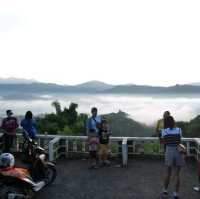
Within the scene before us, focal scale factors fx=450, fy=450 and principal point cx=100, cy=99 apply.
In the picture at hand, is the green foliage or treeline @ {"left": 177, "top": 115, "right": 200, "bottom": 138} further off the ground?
the green foliage

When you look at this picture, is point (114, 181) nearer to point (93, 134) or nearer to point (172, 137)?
point (93, 134)

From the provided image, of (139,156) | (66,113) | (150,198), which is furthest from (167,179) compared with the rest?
(66,113)

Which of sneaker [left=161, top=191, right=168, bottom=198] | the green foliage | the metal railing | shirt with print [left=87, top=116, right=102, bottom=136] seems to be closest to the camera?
sneaker [left=161, top=191, right=168, bottom=198]

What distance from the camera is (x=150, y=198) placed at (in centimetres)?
991

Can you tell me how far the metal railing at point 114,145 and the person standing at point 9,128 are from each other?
1.16m

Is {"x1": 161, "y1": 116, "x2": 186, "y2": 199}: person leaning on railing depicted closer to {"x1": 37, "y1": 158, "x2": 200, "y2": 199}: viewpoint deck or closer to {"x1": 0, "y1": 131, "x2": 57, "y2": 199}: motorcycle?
{"x1": 37, "y1": 158, "x2": 200, "y2": 199}: viewpoint deck

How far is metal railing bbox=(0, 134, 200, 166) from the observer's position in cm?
1402

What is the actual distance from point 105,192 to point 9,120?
15.0 ft

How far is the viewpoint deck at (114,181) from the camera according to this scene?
10.2m

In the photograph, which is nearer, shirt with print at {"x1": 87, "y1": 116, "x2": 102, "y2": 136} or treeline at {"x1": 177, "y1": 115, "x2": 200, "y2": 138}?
shirt with print at {"x1": 87, "y1": 116, "x2": 102, "y2": 136}

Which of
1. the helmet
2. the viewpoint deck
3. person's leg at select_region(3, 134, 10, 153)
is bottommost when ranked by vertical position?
the viewpoint deck

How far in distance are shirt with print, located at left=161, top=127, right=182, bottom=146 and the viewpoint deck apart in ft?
4.46

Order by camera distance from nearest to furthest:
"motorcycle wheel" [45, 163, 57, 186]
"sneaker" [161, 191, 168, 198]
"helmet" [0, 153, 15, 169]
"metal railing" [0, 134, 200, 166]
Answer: "helmet" [0, 153, 15, 169], "sneaker" [161, 191, 168, 198], "motorcycle wheel" [45, 163, 57, 186], "metal railing" [0, 134, 200, 166]

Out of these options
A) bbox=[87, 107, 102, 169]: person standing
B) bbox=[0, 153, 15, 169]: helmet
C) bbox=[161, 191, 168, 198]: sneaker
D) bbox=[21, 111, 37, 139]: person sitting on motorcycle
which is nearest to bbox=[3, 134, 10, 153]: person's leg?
bbox=[21, 111, 37, 139]: person sitting on motorcycle
